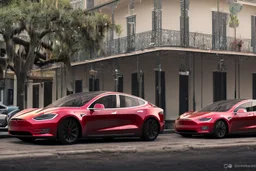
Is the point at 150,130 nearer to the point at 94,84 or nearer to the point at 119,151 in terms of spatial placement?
the point at 119,151

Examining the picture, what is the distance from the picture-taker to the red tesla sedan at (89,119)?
11812 millimetres

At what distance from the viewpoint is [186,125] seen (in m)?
15.4

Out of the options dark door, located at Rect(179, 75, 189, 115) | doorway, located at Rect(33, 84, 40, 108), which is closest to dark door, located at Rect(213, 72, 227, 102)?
dark door, located at Rect(179, 75, 189, 115)

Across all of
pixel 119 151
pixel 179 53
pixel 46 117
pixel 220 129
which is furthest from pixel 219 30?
pixel 119 151

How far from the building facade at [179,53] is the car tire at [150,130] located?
886 cm

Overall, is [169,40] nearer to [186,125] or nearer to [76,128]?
[186,125]

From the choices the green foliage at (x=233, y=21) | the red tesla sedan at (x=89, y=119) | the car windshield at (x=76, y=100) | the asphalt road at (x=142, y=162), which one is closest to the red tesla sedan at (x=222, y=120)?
the red tesla sedan at (x=89, y=119)

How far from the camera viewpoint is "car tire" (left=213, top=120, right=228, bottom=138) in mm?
15180

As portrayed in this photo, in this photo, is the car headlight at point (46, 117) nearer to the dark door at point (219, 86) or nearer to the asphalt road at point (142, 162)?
the asphalt road at point (142, 162)

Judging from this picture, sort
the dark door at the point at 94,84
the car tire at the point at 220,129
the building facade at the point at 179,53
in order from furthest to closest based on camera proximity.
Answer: the dark door at the point at 94,84, the building facade at the point at 179,53, the car tire at the point at 220,129

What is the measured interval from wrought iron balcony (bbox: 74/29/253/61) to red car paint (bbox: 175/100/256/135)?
7.82m

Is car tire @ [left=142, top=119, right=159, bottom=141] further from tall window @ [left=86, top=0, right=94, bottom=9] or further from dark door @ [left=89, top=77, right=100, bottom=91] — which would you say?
tall window @ [left=86, top=0, right=94, bottom=9]

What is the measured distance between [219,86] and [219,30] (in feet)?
11.0

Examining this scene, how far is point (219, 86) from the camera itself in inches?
1084
